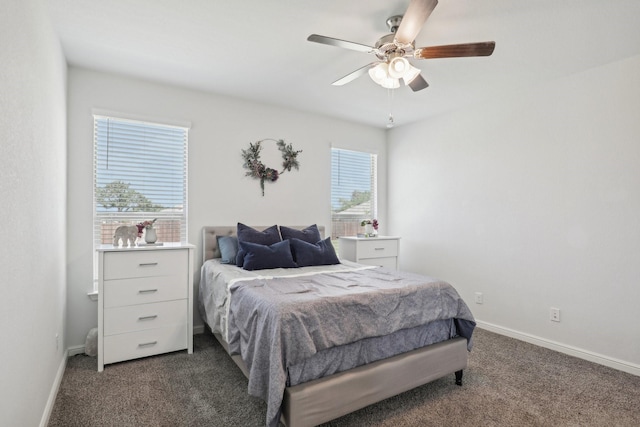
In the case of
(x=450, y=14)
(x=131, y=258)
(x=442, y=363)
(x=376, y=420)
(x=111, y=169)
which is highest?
(x=450, y=14)

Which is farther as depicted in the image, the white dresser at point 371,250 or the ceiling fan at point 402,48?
the white dresser at point 371,250

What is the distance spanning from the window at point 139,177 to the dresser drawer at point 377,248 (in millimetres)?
2109

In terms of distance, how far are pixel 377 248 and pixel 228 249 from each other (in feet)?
6.38

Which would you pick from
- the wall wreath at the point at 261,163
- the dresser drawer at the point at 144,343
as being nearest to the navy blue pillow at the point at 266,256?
the dresser drawer at the point at 144,343

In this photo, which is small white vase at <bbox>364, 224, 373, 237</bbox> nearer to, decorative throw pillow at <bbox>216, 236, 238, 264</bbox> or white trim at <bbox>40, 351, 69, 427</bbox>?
decorative throw pillow at <bbox>216, 236, 238, 264</bbox>

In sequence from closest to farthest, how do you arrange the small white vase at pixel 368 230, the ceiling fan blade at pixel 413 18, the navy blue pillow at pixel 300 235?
1. the ceiling fan blade at pixel 413 18
2. the navy blue pillow at pixel 300 235
3. the small white vase at pixel 368 230

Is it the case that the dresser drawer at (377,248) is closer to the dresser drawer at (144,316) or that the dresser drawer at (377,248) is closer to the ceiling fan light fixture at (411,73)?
the dresser drawer at (144,316)

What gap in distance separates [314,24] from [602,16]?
191cm

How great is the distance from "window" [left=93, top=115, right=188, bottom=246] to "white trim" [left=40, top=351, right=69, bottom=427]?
103 centimetres

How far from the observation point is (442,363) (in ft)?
7.54

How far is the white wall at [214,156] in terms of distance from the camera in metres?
3.00

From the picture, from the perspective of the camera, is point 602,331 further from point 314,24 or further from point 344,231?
point 314,24

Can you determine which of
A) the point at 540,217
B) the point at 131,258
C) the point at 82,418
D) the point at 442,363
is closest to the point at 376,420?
the point at 442,363

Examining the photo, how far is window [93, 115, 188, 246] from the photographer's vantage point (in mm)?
3137
